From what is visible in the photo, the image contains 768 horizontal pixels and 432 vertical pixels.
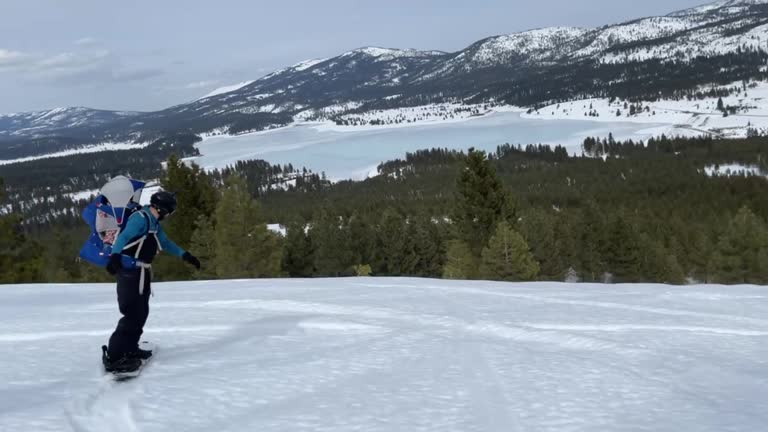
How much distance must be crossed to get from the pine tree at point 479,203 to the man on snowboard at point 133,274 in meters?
21.5

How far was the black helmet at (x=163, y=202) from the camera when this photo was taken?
508 centimetres

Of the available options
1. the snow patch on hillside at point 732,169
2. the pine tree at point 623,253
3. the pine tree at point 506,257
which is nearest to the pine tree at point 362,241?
the pine tree at point 623,253

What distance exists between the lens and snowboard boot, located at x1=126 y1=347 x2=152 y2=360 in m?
5.05

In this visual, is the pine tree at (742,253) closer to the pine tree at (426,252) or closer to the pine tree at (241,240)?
the pine tree at (426,252)

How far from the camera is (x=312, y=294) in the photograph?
934 cm

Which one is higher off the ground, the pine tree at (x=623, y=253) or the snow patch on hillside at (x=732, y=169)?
the snow patch on hillside at (x=732, y=169)

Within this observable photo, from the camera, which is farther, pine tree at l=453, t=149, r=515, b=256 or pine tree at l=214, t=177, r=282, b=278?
pine tree at l=453, t=149, r=515, b=256

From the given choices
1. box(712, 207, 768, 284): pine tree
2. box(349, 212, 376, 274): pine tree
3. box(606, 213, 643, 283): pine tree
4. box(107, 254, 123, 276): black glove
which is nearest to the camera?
box(107, 254, 123, 276): black glove

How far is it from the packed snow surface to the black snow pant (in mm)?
327

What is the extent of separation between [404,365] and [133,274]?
9.46 feet

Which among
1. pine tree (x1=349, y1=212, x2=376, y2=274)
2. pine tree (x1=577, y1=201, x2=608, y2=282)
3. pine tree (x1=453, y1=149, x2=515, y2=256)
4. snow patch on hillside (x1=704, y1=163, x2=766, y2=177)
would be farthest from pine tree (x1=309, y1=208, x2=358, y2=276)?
snow patch on hillside (x1=704, y1=163, x2=766, y2=177)

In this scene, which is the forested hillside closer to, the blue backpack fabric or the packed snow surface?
the packed snow surface

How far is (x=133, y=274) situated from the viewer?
197 inches

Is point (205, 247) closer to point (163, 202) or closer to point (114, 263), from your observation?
point (163, 202)
